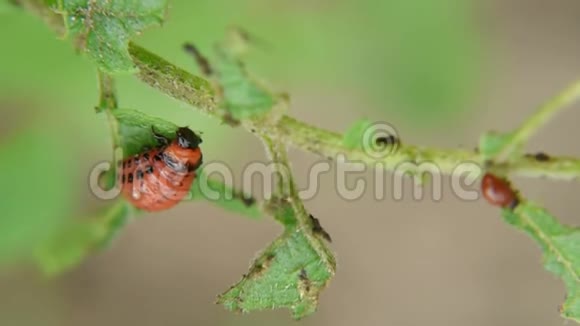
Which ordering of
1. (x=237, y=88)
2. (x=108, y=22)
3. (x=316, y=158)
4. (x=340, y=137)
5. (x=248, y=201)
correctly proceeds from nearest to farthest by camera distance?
(x=237, y=88)
(x=340, y=137)
(x=108, y=22)
(x=248, y=201)
(x=316, y=158)

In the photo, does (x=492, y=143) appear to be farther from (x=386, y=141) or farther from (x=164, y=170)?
(x=164, y=170)

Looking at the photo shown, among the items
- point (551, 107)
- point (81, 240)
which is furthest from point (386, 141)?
point (81, 240)

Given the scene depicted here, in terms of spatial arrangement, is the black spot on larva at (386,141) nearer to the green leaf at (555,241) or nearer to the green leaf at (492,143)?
the green leaf at (492,143)

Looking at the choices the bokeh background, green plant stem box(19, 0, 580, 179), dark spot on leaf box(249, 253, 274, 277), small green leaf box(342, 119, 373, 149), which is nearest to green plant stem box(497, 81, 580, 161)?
green plant stem box(19, 0, 580, 179)

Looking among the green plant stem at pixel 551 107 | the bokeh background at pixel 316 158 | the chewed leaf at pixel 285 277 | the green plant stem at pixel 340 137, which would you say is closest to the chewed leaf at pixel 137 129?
Answer: the green plant stem at pixel 340 137

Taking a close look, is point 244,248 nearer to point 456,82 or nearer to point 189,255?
point 189,255

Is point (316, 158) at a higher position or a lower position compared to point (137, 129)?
higher
